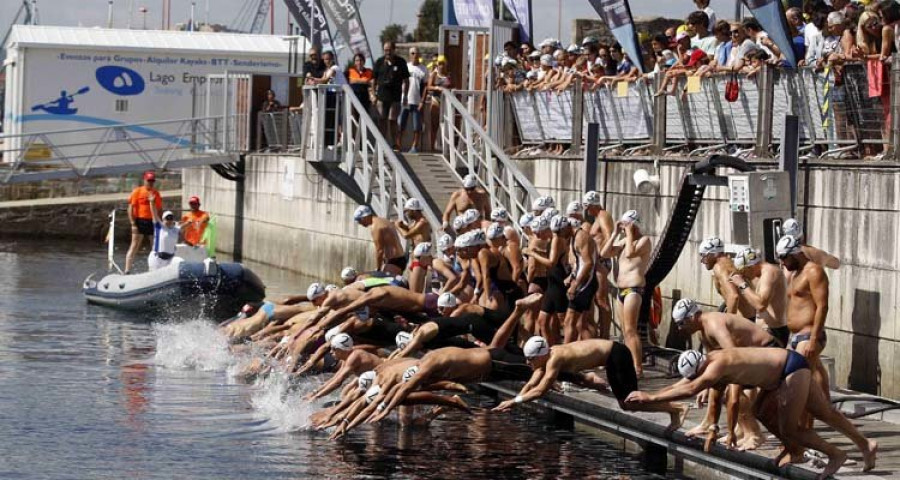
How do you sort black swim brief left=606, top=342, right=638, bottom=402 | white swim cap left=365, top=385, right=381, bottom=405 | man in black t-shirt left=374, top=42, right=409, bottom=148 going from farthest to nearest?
man in black t-shirt left=374, top=42, right=409, bottom=148 < white swim cap left=365, top=385, right=381, bottom=405 < black swim brief left=606, top=342, right=638, bottom=402

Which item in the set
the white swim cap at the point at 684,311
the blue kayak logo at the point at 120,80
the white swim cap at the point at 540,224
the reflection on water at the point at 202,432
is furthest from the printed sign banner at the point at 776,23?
the blue kayak logo at the point at 120,80

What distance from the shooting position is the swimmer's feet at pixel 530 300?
16.8 meters

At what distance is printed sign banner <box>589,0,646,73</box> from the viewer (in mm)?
21281

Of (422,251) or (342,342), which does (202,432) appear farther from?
(422,251)

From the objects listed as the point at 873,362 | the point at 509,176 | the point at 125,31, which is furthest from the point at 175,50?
the point at 873,362

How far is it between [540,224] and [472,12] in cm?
1261

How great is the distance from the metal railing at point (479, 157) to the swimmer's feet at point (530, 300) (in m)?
4.62

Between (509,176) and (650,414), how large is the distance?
8.90m

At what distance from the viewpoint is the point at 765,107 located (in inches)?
716

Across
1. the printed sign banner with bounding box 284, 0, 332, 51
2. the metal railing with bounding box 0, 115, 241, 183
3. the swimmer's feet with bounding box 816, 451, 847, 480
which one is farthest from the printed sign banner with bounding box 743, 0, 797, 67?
the metal railing with bounding box 0, 115, 241, 183

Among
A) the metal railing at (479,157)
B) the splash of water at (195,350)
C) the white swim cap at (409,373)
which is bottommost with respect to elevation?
the splash of water at (195,350)

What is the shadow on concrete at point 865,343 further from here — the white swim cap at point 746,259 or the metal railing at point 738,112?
the white swim cap at point 746,259

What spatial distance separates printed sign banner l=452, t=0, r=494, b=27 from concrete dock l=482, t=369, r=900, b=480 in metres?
13.3

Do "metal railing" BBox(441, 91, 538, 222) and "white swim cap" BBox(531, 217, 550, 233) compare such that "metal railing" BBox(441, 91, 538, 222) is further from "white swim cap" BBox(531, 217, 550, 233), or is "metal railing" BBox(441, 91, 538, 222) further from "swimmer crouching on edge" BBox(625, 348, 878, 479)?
"swimmer crouching on edge" BBox(625, 348, 878, 479)
